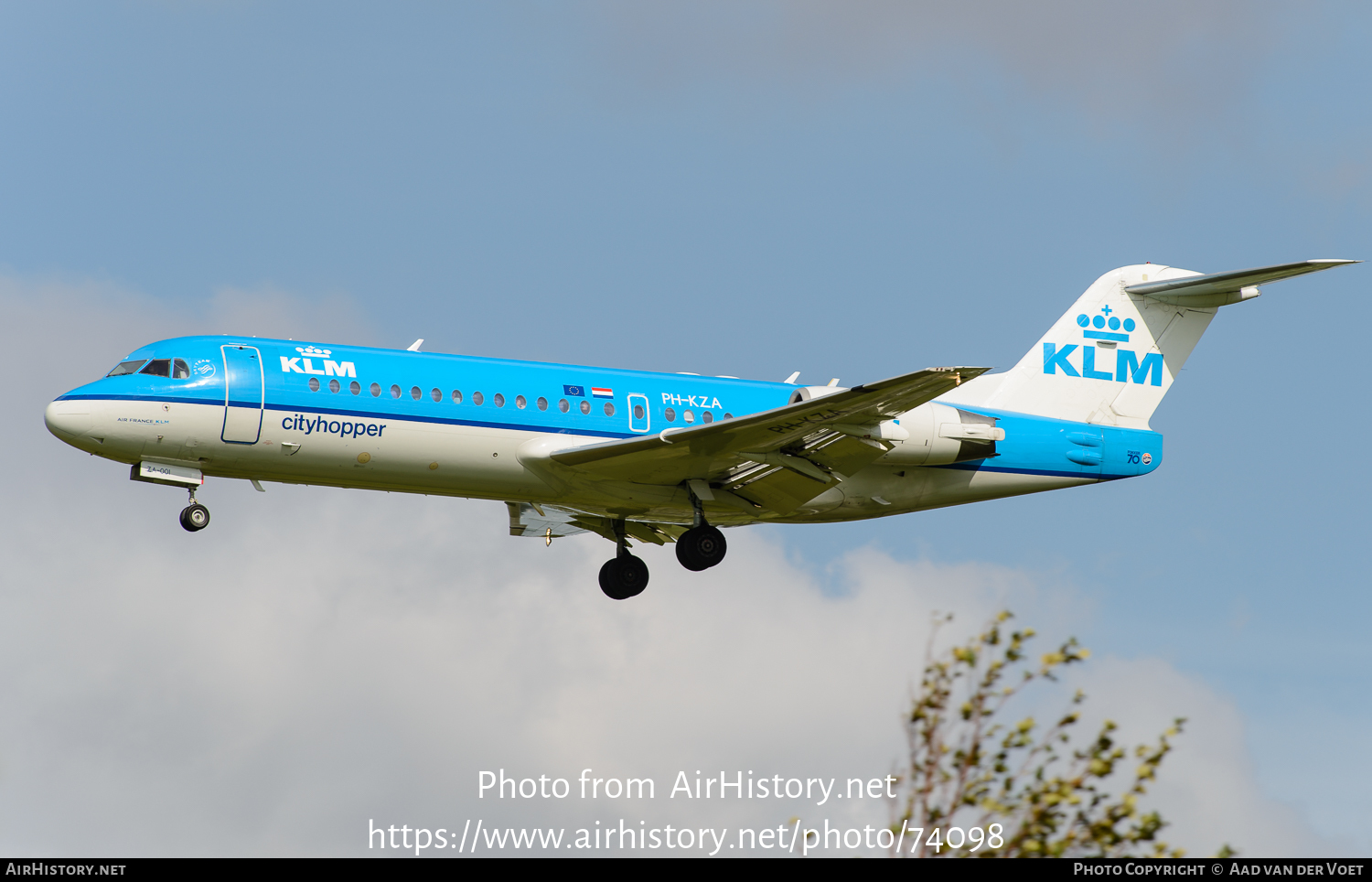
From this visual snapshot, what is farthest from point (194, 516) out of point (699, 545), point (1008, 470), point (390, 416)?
point (1008, 470)

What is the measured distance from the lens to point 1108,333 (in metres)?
28.1

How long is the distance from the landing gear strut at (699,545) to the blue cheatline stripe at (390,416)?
5.96 feet

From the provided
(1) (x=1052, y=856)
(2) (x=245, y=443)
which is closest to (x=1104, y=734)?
(1) (x=1052, y=856)

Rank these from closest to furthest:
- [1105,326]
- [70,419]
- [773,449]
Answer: [70,419] → [773,449] → [1105,326]

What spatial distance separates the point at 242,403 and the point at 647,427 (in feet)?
20.2

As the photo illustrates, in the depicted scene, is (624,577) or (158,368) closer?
(158,368)

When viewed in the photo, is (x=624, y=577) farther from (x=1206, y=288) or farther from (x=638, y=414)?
(x=1206, y=288)

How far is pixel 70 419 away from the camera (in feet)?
70.2

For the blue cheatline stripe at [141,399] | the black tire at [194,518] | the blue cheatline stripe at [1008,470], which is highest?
the blue cheatline stripe at [141,399]

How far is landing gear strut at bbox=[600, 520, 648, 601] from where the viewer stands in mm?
27312

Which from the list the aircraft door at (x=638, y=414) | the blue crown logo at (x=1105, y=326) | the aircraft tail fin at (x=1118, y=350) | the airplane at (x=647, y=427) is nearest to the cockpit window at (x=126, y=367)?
the airplane at (x=647, y=427)

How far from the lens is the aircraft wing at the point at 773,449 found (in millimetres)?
21328

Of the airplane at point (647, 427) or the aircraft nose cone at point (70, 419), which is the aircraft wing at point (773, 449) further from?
the aircraft nose cone at point (70, 419)
